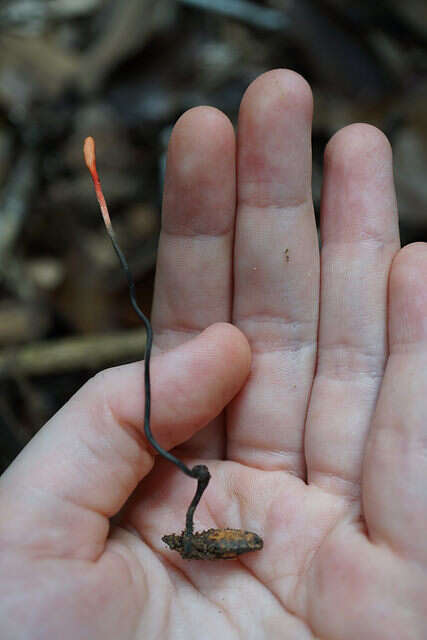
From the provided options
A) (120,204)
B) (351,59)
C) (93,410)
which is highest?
(351,59)

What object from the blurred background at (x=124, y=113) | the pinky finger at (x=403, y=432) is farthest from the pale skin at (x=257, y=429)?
the blurred background at (x=124, y=113)

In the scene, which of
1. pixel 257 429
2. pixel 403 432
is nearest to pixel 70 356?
pixel 257 429

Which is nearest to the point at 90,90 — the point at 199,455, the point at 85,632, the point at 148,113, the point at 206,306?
the point at 148,113

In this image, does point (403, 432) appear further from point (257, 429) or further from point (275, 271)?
point (275, 271)

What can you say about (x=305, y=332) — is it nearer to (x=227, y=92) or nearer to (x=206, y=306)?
(x=206, y=306)

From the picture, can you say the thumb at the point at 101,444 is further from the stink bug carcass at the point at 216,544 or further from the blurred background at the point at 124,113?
the blurred background at the point at 124,113

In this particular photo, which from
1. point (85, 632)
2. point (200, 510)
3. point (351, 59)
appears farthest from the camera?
point (351, 59)

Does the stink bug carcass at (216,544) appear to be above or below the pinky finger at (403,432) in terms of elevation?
below

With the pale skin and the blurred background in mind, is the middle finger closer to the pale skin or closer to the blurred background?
the pale skin
